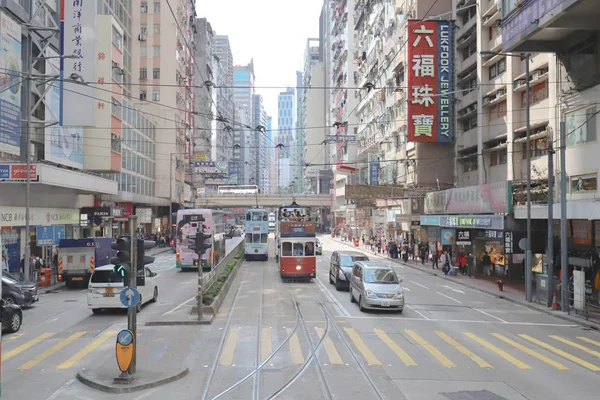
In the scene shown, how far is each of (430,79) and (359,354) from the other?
31.1m

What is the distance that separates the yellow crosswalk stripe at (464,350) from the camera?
1320 centimetres

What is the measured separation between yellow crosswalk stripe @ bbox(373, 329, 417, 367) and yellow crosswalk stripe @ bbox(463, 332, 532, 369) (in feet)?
7.90

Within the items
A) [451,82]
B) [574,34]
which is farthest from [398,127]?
[574,34]

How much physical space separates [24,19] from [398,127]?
1289 inches

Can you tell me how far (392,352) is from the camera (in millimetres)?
14273

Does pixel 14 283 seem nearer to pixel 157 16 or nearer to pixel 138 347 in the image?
pixel 138 347

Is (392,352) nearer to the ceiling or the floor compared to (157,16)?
nearer to the floor

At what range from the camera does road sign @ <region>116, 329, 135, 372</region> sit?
11062 millimetres

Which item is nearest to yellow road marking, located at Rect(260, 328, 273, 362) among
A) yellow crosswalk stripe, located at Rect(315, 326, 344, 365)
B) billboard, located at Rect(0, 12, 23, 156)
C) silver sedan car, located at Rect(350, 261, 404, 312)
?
yellow crosswalk stripe, located at Rect(315, 326, 344, 365)

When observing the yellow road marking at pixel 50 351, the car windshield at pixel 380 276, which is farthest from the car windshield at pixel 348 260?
the yellow road marking at pixel 50 351

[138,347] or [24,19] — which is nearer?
[138,347]

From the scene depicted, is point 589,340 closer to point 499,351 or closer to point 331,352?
point 499,351

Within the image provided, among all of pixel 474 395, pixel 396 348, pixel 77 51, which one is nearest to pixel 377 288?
pixel 396 348

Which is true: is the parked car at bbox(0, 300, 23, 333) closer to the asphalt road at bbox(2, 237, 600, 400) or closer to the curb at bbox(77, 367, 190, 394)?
the asphalt road at bbox(2, 237, 600, 400)
